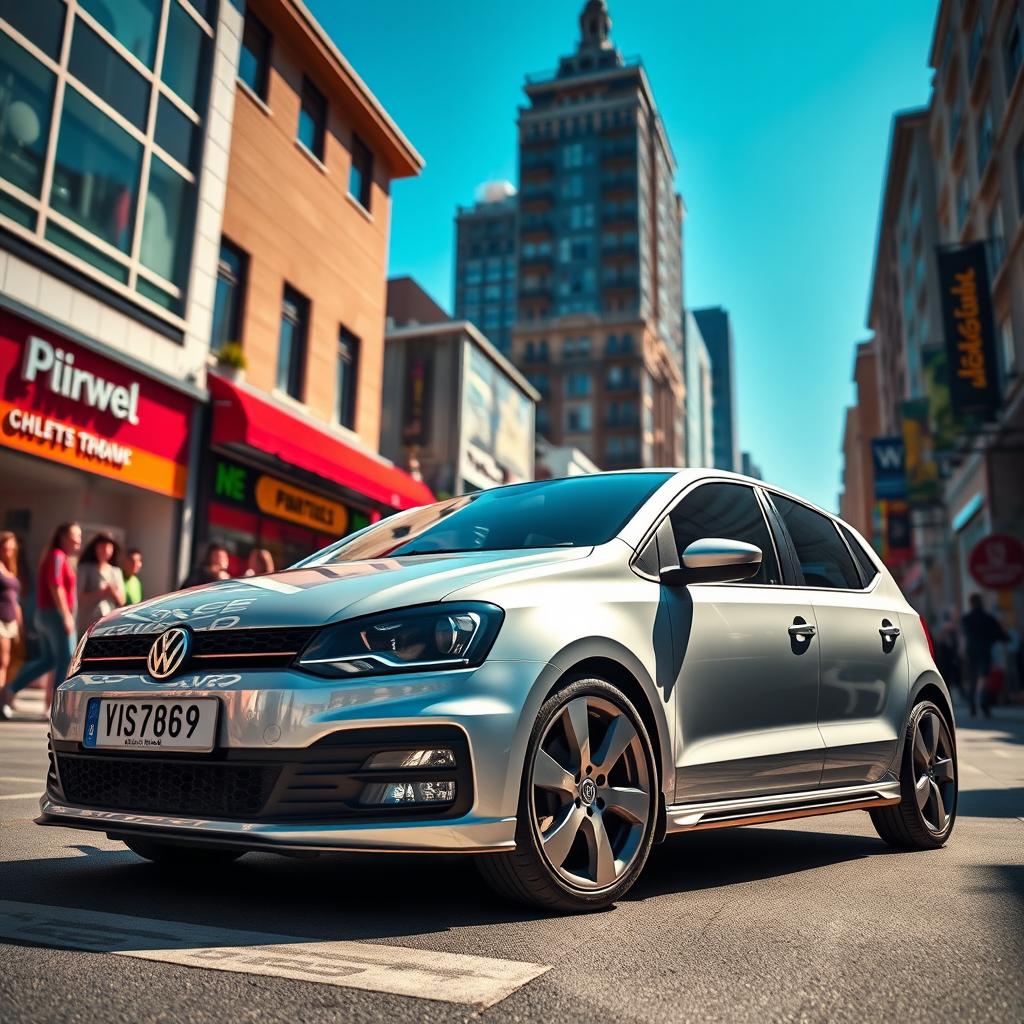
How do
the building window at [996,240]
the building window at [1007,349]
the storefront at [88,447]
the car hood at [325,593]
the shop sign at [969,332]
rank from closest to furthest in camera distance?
the car hood at [325,593]
the storefront at [88,447]
the shop sign at [969,332]
the building window at [1007,349]
the building window at [996,240]

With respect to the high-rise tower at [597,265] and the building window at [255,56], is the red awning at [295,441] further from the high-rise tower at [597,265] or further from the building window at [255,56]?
the high-rise tower at [597,265]

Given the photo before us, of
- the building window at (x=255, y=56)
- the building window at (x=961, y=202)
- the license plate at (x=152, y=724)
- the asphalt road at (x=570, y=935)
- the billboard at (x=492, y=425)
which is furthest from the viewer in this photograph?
the building window at (x=961, y=202)

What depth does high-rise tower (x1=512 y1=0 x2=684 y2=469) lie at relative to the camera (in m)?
85.6

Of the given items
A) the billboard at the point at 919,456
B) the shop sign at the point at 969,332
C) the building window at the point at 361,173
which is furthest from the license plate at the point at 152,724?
the billboard at the point at 919,456

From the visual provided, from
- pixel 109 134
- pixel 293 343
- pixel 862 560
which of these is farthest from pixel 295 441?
pixel 862 560

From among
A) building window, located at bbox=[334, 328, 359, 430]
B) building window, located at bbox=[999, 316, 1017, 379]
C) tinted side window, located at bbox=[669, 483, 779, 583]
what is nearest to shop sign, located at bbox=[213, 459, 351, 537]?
building window, located at bbox=[334, 328, 359, 430]

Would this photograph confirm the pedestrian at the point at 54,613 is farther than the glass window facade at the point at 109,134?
No

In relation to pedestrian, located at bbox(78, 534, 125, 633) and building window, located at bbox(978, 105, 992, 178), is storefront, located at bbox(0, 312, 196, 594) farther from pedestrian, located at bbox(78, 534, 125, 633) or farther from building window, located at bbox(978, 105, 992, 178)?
building window, located at bbox(978, 105, 992, 178)

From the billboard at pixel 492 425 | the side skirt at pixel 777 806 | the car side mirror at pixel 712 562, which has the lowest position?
the side skirt at pixel 777 806

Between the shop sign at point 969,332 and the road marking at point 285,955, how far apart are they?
2513cm

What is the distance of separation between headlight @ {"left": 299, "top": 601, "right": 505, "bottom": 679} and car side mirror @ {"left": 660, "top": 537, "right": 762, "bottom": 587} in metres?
0.91

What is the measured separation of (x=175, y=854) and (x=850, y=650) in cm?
275

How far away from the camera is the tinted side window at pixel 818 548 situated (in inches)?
189

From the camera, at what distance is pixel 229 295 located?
16.6m
